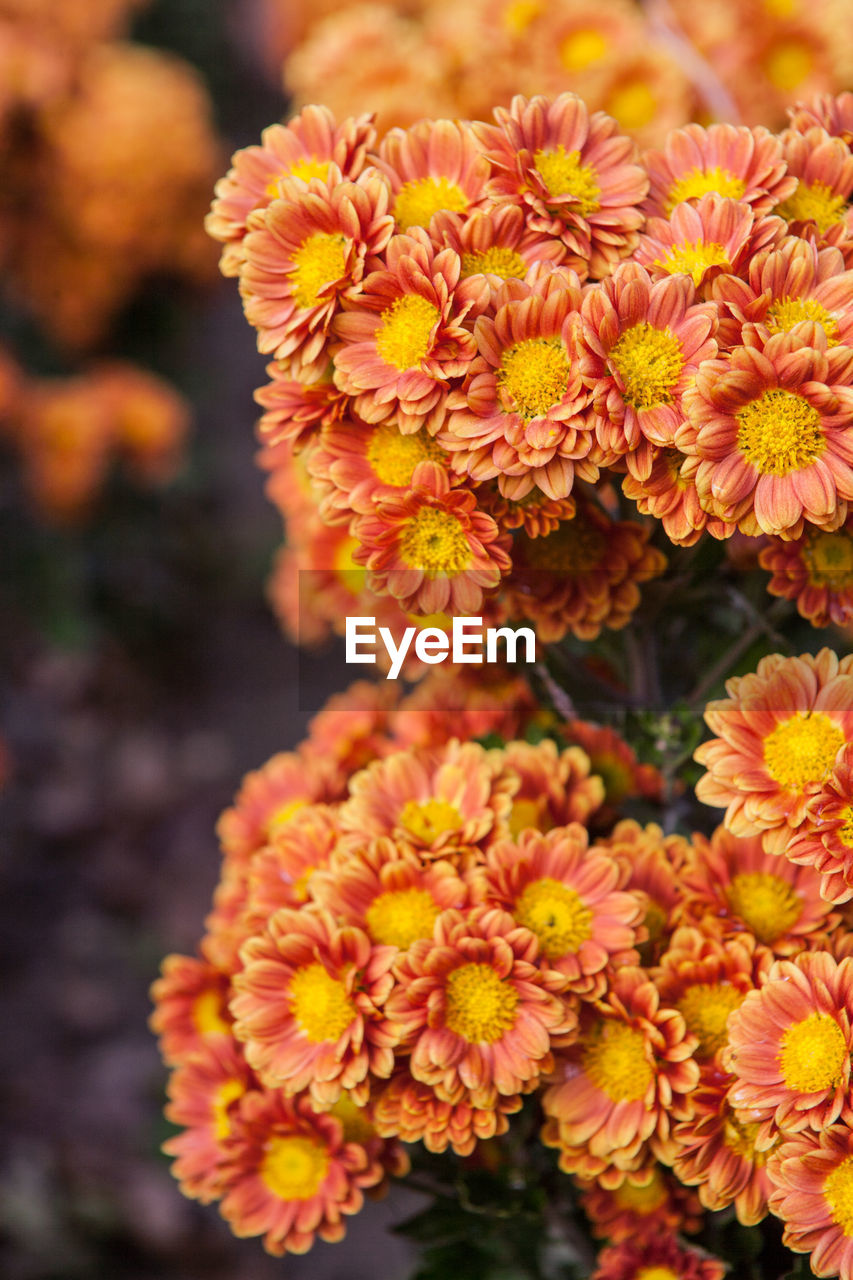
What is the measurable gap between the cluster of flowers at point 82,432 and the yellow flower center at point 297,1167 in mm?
1492

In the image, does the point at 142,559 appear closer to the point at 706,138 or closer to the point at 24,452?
the point at 24,452

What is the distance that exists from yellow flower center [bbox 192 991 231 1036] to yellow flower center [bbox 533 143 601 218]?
2.05ft

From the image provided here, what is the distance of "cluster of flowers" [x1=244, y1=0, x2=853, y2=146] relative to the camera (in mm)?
1420

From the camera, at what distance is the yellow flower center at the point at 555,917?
29.2 inches

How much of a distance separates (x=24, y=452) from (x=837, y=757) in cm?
175

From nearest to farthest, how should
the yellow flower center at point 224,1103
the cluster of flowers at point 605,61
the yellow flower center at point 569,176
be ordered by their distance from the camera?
1. the yellow flower center at point 569,176
2. the yellow flower center at point 224,1103
3. the cluster of flowers at point 605,61

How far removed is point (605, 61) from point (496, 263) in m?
0.91

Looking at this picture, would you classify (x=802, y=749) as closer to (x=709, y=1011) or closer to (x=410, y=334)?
(x=709, y=1011)

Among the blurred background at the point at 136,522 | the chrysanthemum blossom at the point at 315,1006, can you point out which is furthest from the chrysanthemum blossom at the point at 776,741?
the blurred background at the point at 136,522

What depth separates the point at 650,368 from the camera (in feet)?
2.08

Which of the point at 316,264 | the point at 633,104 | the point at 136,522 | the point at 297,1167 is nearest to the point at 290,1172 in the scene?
the point at 297,1167

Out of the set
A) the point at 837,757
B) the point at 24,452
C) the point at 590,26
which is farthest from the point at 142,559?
the point at 837,757

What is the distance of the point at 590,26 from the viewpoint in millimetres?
1460

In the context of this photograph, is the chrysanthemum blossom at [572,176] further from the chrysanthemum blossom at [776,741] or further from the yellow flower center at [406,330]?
the chrysanthemum blossom at [776,741]
